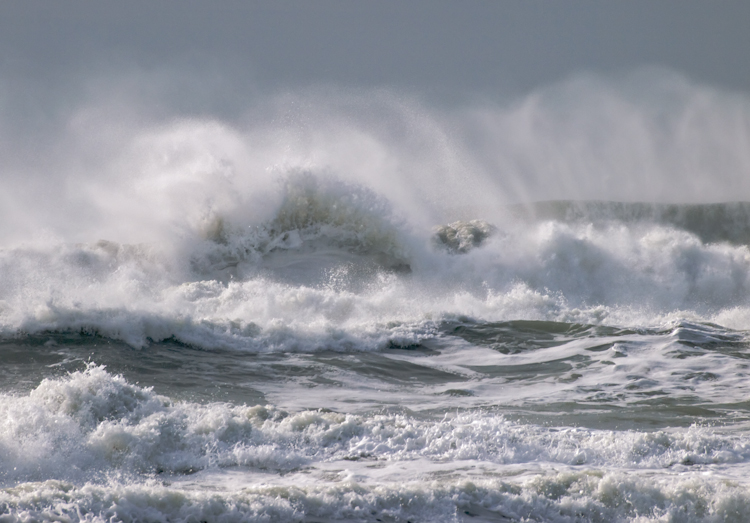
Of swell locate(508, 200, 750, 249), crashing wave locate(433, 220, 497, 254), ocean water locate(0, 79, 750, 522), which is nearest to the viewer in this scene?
ocean water locate(0, 79, 750, 522)

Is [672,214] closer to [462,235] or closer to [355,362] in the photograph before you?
[462,235]

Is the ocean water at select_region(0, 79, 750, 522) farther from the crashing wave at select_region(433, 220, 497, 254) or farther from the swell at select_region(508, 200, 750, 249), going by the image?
the swell at select_region(508, 200, 750, 249)

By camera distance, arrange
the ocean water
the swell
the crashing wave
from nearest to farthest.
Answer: the ocean water → the crashing wave → the swell

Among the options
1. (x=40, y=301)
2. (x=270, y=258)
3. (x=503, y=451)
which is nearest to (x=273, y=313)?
(x=40, y=301)

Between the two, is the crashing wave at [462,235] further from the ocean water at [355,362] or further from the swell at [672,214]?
the swell at [672,214]

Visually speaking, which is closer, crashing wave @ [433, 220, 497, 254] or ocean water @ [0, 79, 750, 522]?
ocean water @ [0, 79, 750, 522]

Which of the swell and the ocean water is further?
the swell

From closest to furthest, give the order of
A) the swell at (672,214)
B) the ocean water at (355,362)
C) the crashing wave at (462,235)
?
the ocean water at (355,362) < the crashing wave at (462,235) < the swell at (672,214)

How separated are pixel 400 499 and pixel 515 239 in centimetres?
1464

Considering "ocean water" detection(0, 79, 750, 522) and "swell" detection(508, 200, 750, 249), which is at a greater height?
"swell" detection(508, 200, 750, 249)

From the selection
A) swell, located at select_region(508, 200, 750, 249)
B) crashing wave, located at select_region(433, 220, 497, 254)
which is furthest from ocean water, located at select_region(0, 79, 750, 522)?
swell, located at select_region(508, 200, 750, 249)

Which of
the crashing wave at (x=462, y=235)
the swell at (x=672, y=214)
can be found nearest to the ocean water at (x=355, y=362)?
the crashing wave at (x=462, y=235)

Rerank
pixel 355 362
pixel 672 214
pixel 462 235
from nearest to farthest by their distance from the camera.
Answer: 1. pixel 355 362
2. pixel 462 235
3. pixel 672 214

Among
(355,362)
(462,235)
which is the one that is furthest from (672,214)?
(355,362)
